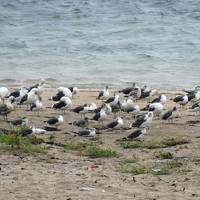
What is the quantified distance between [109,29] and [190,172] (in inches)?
1292

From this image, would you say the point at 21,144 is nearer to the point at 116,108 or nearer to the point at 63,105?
the point at 63,105

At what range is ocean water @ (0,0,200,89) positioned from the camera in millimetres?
31672

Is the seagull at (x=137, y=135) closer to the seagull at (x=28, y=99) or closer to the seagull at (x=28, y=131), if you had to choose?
the seagull at (x=28, y=131)

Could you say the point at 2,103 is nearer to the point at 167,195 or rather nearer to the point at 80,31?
the point at 167,195

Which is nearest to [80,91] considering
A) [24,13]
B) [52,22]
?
[52,22]

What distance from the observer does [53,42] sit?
4053 centimetres

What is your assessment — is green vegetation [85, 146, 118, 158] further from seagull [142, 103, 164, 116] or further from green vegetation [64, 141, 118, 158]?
seagull [142, 103, 164, 116]

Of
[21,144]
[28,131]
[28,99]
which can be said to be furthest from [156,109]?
[21,144]

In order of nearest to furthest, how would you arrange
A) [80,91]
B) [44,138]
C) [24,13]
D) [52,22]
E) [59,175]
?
1. [59,175]
2. [44,138]
3. [80,91]
4. [52,22]
5. [24,13]

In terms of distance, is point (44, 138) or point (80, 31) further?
point (80, 31)

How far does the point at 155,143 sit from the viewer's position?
15.1 metres

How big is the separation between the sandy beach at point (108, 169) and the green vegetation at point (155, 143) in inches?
0.8

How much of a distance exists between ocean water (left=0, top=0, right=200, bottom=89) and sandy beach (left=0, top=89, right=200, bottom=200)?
43.5 ft

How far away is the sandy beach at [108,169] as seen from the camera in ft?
33.3
